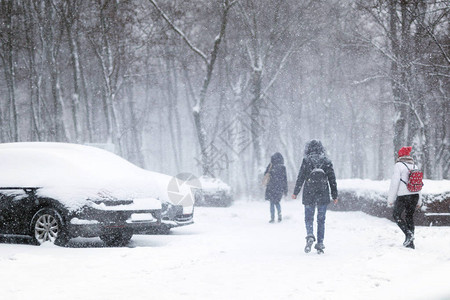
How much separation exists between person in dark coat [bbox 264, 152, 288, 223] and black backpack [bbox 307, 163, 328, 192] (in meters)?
5.48

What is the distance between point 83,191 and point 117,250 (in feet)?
3.74

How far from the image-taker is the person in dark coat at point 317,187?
8445 mm

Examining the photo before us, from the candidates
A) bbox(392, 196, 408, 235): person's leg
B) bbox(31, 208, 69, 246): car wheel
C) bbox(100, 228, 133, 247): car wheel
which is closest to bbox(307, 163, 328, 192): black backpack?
bbox(392, 196, 408, 235): person's leg

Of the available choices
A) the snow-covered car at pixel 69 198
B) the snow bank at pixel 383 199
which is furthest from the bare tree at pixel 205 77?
the snow-covered car at pixel 69 198

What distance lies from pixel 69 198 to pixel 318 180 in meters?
4.11

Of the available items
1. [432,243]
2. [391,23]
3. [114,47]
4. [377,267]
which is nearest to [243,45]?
[114,47]

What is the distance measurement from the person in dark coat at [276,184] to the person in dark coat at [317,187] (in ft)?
17.5

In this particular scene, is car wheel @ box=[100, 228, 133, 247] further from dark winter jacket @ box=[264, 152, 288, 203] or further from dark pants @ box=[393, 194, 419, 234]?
dark winter jacket @ box=[264, 152, 288, 203]

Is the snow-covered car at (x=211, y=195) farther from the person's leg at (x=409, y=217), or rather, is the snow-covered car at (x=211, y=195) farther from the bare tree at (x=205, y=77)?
the person's leg at (x=409, y=217)

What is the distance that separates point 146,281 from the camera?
6121mm

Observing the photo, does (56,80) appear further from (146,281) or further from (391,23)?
(146,281)

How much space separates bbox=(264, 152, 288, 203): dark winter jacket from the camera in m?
14.0

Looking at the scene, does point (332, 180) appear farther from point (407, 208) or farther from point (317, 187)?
point (407, 208)

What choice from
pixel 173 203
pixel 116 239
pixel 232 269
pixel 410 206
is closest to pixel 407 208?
pixel 410 206
